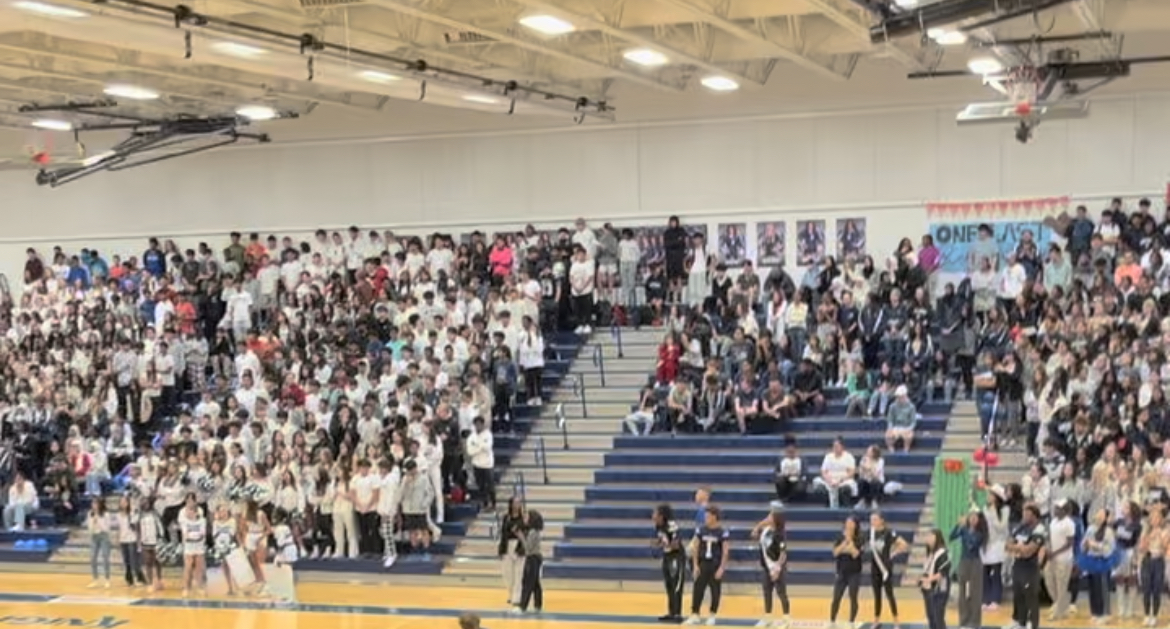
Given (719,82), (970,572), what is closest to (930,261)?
(719,82)

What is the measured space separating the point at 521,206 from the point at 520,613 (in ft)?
42.2

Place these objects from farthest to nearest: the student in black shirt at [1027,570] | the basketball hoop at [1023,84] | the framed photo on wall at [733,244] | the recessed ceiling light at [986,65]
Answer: the framed photo on wall at [733,244], the recessed ceiling light at [986,65], the basketball hoop at [1023,84], the student in black shirt at [1027,570]

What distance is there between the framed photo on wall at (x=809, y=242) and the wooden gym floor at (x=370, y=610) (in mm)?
9958

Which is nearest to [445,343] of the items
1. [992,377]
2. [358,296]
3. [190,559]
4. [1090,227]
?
[358,296]

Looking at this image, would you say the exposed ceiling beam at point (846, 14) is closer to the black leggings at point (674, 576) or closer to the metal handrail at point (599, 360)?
the black leggings at point (674, 576)

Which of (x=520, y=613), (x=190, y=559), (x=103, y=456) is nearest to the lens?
(x=520, y=613)

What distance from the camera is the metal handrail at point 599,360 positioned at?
24.5 m

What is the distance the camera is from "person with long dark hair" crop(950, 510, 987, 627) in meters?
15.4

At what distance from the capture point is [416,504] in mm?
19984

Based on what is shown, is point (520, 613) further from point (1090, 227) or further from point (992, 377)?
point (1090, 227)

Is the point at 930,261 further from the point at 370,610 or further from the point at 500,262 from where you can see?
the point at 370,610

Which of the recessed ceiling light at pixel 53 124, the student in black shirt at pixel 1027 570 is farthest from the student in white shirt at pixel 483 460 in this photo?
the recessed ceiling light at pixel 53 124

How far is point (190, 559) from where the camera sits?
1947 cm

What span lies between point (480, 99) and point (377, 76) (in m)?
3.14
